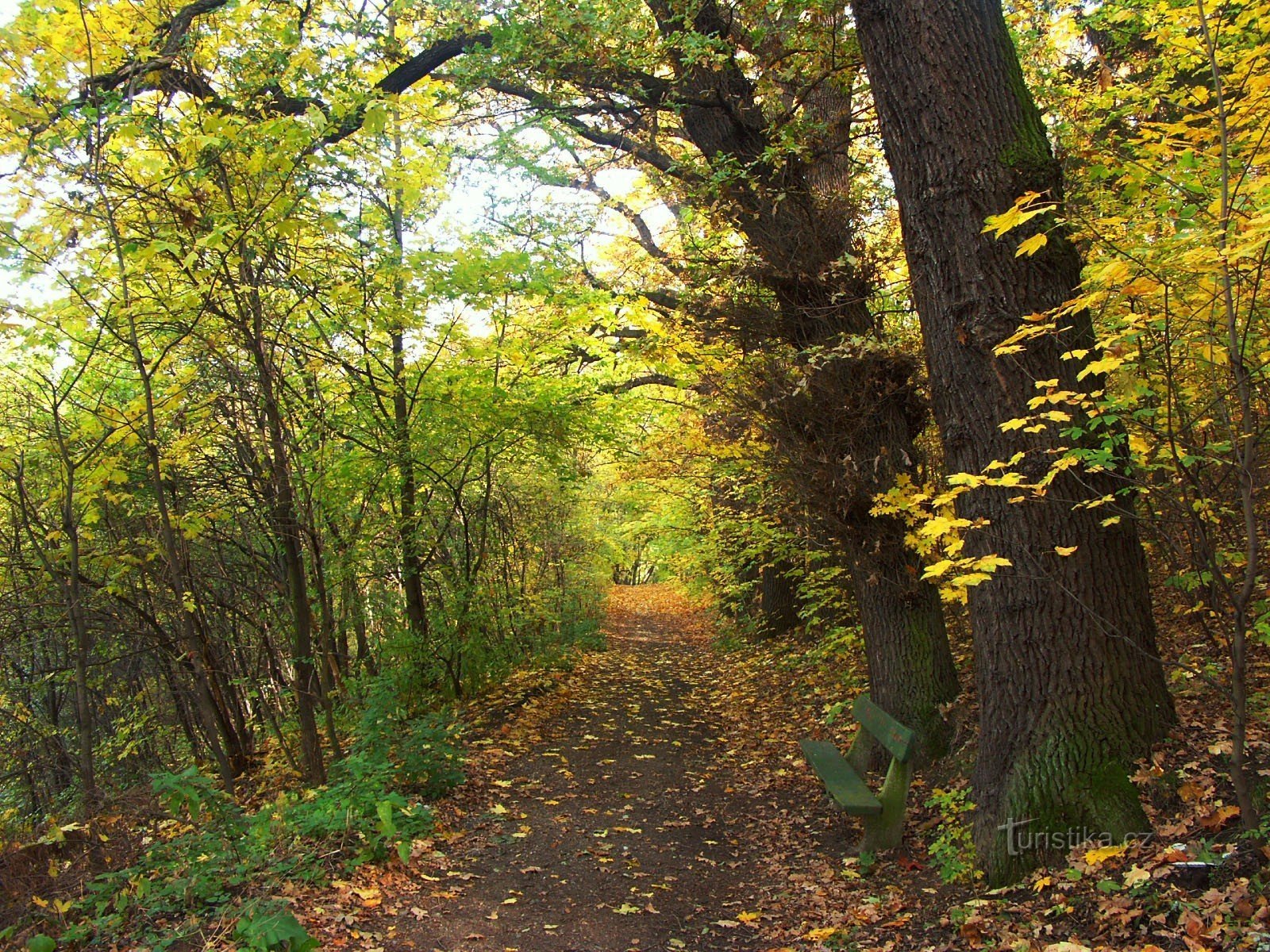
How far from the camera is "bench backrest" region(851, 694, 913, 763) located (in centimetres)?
490

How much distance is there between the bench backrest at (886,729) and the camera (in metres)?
4.90

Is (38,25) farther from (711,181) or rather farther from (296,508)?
(711,181)

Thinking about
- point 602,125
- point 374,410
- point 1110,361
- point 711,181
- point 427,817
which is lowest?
point 427,817

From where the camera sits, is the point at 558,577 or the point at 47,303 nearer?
the point at 47,303

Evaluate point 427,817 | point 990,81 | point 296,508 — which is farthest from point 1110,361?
point 296,508

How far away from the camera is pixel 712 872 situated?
522cm

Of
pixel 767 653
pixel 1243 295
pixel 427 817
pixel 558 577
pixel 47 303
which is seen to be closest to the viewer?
pixel 1243 295

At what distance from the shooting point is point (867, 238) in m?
6.82

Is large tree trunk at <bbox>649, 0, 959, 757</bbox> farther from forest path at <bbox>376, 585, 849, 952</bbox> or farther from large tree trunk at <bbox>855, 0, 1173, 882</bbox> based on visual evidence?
large tree trunk at <bbox>855, 0, 1173, 882</bbox>

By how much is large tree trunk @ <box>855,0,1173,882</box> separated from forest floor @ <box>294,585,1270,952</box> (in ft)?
0.83

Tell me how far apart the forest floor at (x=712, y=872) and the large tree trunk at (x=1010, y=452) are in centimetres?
25

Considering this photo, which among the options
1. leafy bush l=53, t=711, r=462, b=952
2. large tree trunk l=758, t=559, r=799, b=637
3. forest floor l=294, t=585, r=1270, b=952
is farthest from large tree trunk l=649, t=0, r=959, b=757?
large tree trunk l=758, t=559, r=799, b=637

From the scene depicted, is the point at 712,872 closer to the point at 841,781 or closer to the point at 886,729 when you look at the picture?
Answer: the point at 841,781

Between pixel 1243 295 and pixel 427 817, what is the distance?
5.59m
